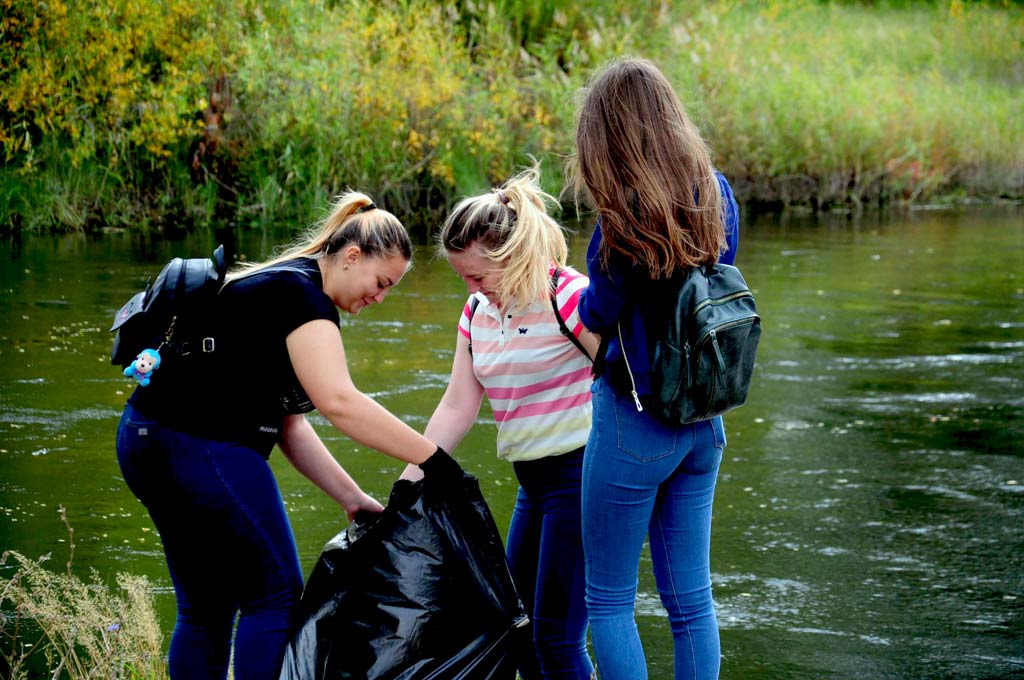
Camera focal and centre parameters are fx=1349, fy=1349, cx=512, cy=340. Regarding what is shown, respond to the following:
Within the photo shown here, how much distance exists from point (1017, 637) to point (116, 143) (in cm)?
1514

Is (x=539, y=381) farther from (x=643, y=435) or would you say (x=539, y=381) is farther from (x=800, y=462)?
(x=800, y=462)

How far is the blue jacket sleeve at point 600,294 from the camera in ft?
10.3

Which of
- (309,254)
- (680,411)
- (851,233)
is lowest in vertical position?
(851,233)

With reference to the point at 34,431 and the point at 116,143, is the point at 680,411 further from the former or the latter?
the point at 116,143

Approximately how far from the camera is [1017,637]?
191 inches

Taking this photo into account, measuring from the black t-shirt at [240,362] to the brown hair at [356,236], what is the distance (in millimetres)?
86

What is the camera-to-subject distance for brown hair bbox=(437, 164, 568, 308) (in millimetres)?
3473

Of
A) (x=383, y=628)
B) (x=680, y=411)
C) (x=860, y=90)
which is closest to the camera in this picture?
(x=680, y=411)

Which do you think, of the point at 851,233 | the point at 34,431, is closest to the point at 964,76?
the point at 851,233

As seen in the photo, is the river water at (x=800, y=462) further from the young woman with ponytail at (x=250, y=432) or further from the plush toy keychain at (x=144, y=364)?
the plush toy keychain at (x=144, y=364)

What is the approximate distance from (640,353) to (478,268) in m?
0.57

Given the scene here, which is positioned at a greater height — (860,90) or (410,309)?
(860,90)

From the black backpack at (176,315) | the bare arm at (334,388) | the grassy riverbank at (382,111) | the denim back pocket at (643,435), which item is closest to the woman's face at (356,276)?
the bare arm at (334,388)

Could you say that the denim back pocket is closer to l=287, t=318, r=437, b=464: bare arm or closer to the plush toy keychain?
l=287, t=318, r=437, b=464: bare arm
